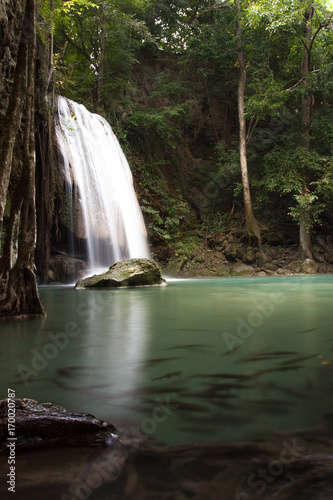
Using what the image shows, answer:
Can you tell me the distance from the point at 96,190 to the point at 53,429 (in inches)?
460

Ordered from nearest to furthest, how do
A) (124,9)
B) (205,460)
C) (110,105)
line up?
(205,460) → (110,105) → (124,9)

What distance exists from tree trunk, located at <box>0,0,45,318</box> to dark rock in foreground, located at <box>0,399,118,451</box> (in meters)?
3.20

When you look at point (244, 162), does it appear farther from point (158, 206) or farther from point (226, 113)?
point (226, 113)

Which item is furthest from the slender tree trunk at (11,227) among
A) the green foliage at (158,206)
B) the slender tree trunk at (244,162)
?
the slender tree trunk at (244,162)

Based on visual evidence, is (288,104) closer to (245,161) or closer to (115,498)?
(245,161)

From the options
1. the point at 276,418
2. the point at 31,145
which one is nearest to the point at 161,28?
the point at 31,145

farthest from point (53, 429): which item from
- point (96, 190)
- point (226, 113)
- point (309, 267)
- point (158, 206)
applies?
point (226, 113)

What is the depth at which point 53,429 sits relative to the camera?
135 cm

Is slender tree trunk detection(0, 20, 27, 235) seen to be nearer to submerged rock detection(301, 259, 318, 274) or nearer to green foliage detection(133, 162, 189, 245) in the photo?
green foliage detection(133, 162, 189, 245)

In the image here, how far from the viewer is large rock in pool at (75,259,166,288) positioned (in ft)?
30.6

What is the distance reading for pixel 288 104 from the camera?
62.7 ft

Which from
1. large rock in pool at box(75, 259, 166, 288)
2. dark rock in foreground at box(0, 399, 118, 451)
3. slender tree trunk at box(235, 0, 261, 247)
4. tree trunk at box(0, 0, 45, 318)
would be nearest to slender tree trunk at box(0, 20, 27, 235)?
tree trunk at box(0, 0, 45, 318)

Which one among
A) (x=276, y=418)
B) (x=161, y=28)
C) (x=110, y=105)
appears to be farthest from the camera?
(x=161, y=28)

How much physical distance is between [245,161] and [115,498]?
17204mm
